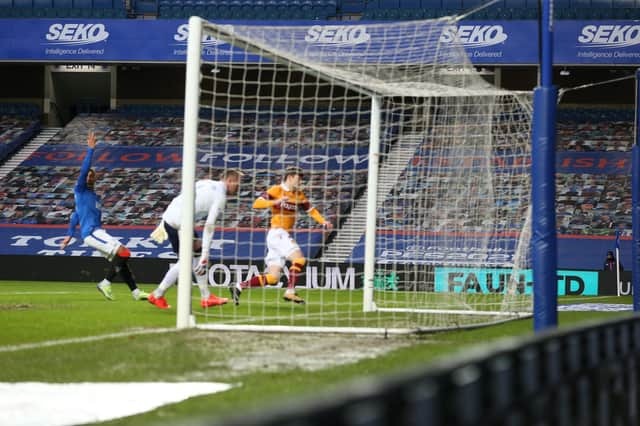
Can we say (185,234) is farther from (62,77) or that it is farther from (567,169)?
(62,77)

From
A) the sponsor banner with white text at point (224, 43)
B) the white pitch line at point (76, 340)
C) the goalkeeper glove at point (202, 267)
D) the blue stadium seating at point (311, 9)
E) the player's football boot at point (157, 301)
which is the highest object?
the blue stadium seating at point (311, 9)

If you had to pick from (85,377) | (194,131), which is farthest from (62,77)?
(85,377)

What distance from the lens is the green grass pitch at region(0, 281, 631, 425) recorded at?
18.6 ft

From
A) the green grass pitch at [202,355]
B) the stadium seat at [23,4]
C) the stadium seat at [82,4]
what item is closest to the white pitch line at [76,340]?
the green grass pitch at [202,355]

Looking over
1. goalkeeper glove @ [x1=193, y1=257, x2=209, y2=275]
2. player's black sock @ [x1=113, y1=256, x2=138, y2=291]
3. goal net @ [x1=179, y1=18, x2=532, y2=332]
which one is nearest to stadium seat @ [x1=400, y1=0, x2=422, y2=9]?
goal net @ [x1=179, y1=18, x2=532, y2=332]

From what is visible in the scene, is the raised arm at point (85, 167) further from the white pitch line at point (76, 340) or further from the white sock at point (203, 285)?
the white pitch line at point (76, 340)

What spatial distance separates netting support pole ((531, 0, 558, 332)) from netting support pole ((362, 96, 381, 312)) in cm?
433

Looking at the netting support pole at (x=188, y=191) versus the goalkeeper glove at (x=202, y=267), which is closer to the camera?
the netting support pole at (x=188, y=191)

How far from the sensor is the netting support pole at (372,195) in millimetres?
11992

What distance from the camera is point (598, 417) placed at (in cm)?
376

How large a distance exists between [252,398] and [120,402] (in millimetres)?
748

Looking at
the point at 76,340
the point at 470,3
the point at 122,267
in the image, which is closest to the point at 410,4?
the point at 470,3

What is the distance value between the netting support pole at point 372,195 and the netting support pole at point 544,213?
433cm

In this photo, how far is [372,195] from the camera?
1221 centimetres
